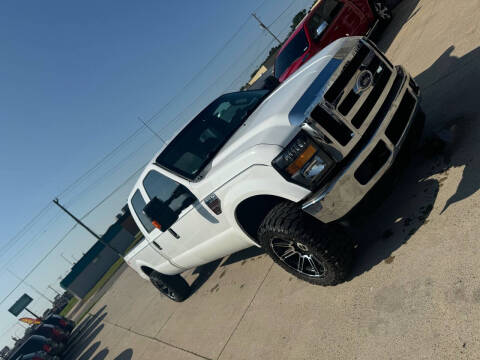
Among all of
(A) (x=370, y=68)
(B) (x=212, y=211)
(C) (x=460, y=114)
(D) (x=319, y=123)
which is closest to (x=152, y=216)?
(B) (x=212, y=211)

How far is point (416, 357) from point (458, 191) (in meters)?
1.42

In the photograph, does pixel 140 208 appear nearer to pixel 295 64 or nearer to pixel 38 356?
pixel 295 64

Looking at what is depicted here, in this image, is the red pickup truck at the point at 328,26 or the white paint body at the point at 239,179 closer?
the white paint body at the point at 239,179

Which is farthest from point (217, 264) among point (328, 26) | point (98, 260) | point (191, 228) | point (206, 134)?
point (98, 260)

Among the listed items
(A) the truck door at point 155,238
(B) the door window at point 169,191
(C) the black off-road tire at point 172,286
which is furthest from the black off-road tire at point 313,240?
(C) the black off-road tire at point 172,286

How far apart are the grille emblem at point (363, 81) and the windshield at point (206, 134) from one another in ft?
5.11

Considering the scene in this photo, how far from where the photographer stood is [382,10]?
26.2 feet

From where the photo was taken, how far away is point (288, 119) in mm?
2578

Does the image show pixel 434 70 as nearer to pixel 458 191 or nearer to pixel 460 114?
pixel 460 114

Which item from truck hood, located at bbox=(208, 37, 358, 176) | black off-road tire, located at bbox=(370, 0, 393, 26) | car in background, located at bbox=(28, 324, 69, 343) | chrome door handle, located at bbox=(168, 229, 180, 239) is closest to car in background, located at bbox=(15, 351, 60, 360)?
car in background, located at bbox=(28, 324, 69, 343)

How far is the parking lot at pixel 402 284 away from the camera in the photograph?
6.59ft

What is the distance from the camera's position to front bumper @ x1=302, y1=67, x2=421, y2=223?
2.40 metres

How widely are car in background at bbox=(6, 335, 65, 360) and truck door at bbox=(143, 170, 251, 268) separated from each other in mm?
7657

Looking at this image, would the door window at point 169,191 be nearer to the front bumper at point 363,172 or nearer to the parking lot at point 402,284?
the parking lot at point 402,284
